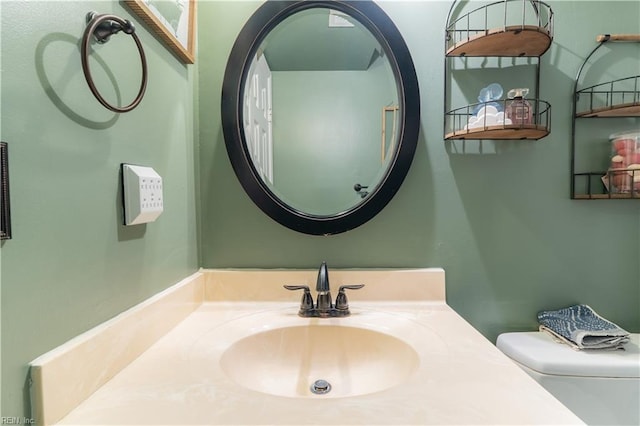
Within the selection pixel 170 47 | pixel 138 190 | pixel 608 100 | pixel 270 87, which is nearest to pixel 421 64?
pixel 270 87

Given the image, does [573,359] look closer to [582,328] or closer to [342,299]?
[582,328]

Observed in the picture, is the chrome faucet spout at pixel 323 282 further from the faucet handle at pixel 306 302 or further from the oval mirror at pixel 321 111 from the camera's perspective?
the oval mirror at pixel 321 111

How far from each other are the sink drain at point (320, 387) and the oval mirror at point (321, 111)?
1.35 ft

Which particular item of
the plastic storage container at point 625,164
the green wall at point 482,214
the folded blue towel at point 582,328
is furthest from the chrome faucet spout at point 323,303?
the plastic storage container at point 625,164

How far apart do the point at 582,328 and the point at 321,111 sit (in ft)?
3.17

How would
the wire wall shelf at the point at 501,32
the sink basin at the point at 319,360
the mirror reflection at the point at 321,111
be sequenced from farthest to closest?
the mirror reflection at the point at 321,111 → the wire wall shelf at the point at 501,32 → the sink basin at the point at 319,360

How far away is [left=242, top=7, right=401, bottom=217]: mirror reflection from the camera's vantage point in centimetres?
97

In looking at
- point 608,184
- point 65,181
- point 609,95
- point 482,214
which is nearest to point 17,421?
point 65,181

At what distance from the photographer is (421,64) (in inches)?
39.4

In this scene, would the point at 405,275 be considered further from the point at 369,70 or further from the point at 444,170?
the point at 369,70

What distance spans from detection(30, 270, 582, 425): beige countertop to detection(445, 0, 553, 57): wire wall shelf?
0.77 metres

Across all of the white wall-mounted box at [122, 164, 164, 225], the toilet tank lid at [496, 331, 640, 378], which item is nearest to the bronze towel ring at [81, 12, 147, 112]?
the white wall-mounted box at [122, 164, 164, 225]

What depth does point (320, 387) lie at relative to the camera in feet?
2.55

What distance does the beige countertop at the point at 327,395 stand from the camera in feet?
1.53
